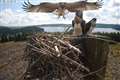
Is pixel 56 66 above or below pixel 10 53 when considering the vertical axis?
above

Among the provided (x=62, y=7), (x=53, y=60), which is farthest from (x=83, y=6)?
(x=53, y=60)

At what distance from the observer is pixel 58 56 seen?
2.94 m

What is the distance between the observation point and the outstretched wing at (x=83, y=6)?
21.0 ft

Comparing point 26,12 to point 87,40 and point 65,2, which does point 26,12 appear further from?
point 87,40

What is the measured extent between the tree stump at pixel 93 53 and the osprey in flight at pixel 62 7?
120 inches

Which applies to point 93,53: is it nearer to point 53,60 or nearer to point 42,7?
point 53,60

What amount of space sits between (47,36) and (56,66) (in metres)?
0.37

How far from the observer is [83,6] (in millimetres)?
6426

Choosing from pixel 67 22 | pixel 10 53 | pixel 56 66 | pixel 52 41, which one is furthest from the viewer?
pixel 10 53

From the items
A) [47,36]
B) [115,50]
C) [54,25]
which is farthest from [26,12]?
[47,36]

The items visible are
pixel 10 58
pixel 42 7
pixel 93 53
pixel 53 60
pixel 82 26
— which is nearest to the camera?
pixel 53 60

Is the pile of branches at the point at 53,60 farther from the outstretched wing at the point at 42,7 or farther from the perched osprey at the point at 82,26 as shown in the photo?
the outstretched wing at the point at 42,7

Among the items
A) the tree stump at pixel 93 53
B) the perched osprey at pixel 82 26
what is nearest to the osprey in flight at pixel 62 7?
the perched osprey at pixel 82 26

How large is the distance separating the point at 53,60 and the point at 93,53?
0.45 meters
